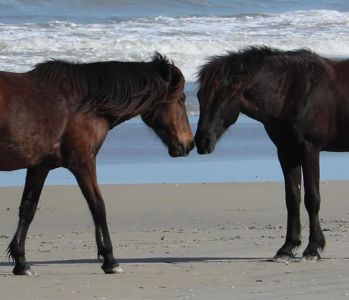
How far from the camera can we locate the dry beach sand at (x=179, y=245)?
23.8ft

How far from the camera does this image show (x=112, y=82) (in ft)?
26.8

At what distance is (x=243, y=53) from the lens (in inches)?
340

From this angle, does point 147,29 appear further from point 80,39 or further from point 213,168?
point 213,168

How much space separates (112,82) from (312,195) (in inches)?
68.1

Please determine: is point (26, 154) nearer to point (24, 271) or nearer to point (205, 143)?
point (24, 271)

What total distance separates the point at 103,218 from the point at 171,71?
45.4 inches

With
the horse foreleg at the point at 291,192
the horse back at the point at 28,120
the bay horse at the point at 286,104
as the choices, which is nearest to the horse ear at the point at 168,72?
the bay horse at the point at 286,104

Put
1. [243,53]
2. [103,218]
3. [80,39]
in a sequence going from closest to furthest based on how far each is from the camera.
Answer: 1. [103,218]
2. [243,53]
3. [80,39]

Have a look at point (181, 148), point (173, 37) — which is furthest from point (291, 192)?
point (173, 37)

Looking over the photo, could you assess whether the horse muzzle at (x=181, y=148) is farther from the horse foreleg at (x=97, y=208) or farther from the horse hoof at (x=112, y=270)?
the horse hoof at (x=112, y=270)

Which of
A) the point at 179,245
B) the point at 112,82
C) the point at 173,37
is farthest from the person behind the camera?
the point at 173,37

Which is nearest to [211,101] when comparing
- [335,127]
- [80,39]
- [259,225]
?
[335,127]

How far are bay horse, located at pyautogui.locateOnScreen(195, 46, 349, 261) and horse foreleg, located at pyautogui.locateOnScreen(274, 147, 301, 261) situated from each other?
0.03 feet

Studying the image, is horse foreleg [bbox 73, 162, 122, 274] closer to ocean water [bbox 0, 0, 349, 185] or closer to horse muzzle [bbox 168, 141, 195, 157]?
horse muzzle [bbox 168, 141, 195, 157]
